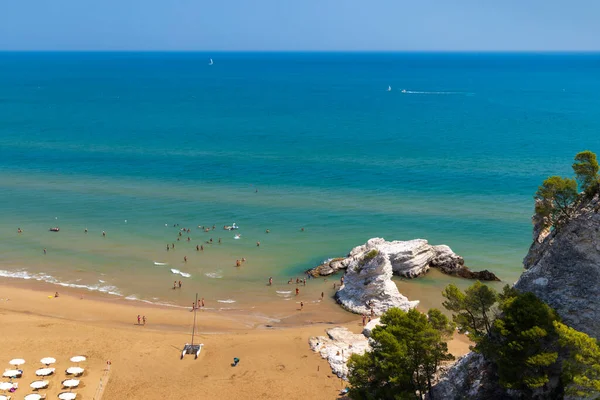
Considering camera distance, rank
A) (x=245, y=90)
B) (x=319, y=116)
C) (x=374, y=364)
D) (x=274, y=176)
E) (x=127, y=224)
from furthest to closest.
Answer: (x=245, y=90)
(x=319, y=116)
(x=274, y=176)
(x=127, y=224)
(x=374, y=364)

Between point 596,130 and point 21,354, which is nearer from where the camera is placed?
point 21,354

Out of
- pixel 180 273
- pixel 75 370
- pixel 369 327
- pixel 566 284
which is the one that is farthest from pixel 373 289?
pixel 75 370

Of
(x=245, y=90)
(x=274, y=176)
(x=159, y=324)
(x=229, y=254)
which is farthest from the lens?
(x=245, y=90)

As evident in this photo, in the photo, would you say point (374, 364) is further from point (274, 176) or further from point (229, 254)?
point (274, 176)

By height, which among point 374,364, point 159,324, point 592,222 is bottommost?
point 159,324

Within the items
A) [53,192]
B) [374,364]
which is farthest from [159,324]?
[53,192]

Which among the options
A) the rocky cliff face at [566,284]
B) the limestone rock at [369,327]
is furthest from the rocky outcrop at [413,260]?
the rocky cliff face at [566,284]
